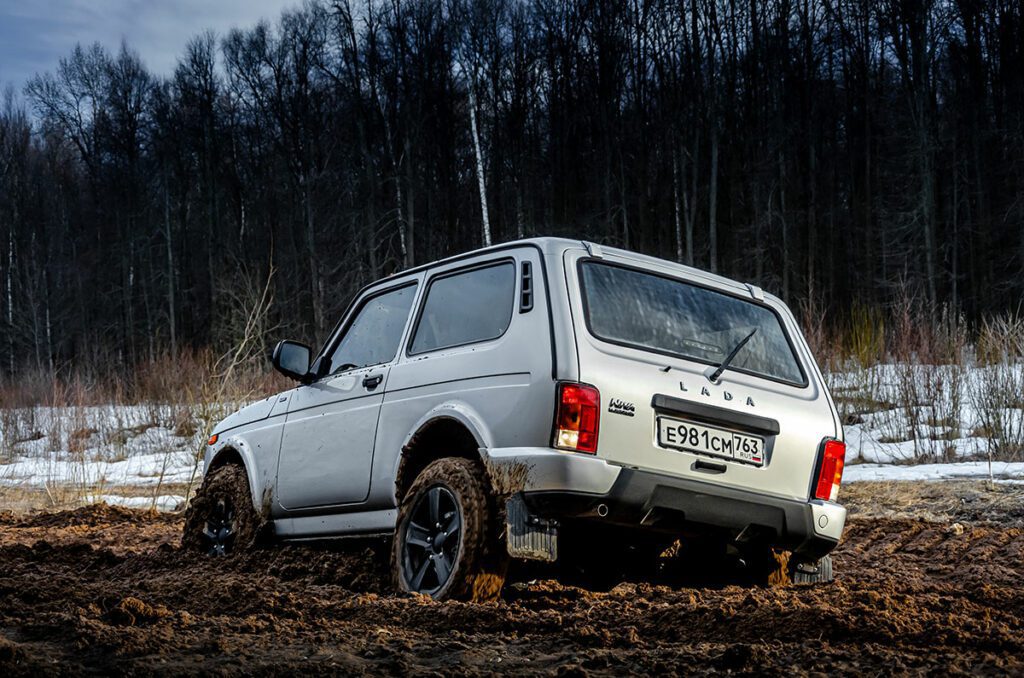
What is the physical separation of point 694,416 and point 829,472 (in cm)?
87

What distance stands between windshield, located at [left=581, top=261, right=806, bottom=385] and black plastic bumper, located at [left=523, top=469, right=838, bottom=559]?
2.01 feet

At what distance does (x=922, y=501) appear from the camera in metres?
9.43

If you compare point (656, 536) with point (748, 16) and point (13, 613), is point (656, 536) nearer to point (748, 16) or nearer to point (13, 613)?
point (13, 613)

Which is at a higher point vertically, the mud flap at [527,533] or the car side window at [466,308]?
the car side window at [466,308]

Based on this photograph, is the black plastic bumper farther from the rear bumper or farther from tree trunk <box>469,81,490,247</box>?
tree trunk <box>469,81,490,247</box>

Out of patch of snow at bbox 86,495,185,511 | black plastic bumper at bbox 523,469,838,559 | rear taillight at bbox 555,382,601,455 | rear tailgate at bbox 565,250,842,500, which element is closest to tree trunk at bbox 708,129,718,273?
patch of snow at bbox 86,495,185,511

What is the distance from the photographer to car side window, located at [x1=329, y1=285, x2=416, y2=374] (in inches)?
227

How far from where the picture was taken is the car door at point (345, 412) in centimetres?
555

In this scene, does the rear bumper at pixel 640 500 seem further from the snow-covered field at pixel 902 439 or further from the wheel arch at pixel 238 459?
the snow-covered field at pixel 902 439

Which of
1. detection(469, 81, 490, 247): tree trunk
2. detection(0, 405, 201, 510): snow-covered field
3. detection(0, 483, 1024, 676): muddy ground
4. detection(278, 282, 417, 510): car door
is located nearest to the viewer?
detection(0, 483, 1024, 676): muddy ground

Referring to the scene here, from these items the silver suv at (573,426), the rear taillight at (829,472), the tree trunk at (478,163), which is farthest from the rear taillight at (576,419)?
the tree trunk at (478,163)

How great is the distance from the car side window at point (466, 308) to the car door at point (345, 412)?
0.69ft

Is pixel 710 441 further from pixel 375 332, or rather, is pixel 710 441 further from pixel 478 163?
pixel 478 163

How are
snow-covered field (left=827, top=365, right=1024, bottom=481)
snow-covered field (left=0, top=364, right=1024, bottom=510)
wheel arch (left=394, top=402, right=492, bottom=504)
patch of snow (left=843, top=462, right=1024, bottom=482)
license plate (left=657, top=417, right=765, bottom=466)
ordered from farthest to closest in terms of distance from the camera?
1. snow-covered field (left=0, top=364, right=1024, bottom=510)
2. snow-covered field (left=827, top=365, right=1024, bottom=481)
3. patch of snow (left=843, top=462, right=1024, bottom=482)
4. wheel arch (left=394, top=402, right=492, bottom=504)
5. license plate (left=657, top=417, right=765, bottom=466)
